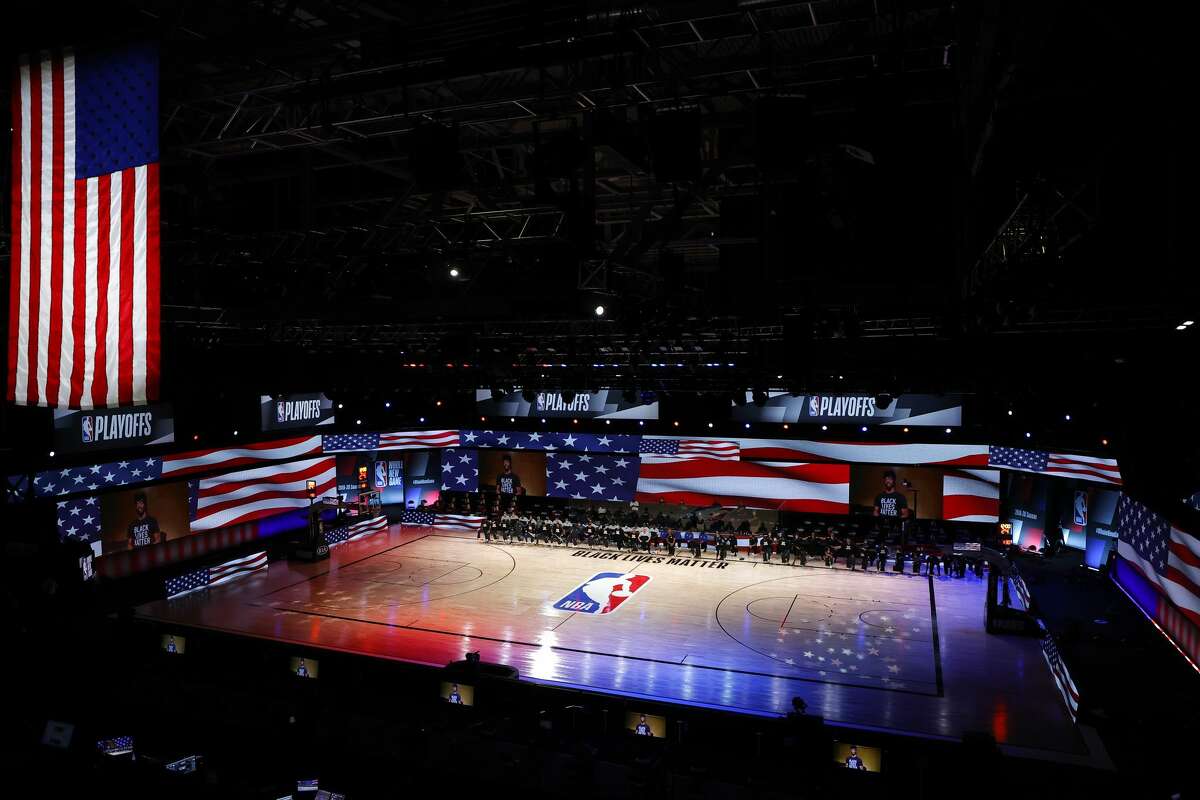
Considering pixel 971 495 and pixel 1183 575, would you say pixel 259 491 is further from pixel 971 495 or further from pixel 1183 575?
pixel 1183 575

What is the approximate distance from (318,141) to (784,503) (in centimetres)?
2064

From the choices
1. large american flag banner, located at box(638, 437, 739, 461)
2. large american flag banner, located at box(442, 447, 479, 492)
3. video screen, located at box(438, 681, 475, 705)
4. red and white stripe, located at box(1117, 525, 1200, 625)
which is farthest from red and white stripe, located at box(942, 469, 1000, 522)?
video screen, located at box(438, 681, 475, 705)

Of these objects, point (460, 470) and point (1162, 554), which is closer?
point (1162, 554)

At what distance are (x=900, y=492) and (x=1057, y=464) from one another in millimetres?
5481

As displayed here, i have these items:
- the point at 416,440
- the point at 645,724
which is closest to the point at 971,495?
the point at 645,724

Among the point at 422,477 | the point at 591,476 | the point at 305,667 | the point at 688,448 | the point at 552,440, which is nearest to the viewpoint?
the point at 305,667

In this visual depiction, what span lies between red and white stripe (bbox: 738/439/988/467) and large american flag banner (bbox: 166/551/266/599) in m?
16.8

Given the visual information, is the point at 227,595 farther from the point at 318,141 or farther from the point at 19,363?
the point at 19,363

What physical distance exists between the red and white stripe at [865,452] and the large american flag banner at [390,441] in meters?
12.3

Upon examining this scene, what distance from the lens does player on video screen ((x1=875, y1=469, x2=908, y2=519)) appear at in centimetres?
2673

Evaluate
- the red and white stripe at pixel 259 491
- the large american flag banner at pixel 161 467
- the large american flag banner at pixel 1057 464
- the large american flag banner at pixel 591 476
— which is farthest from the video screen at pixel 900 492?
the large american flag banner at pixel 161 467

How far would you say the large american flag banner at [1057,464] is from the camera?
20.4 meters

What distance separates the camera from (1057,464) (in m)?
22.4

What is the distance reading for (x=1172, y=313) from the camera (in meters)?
10.7
